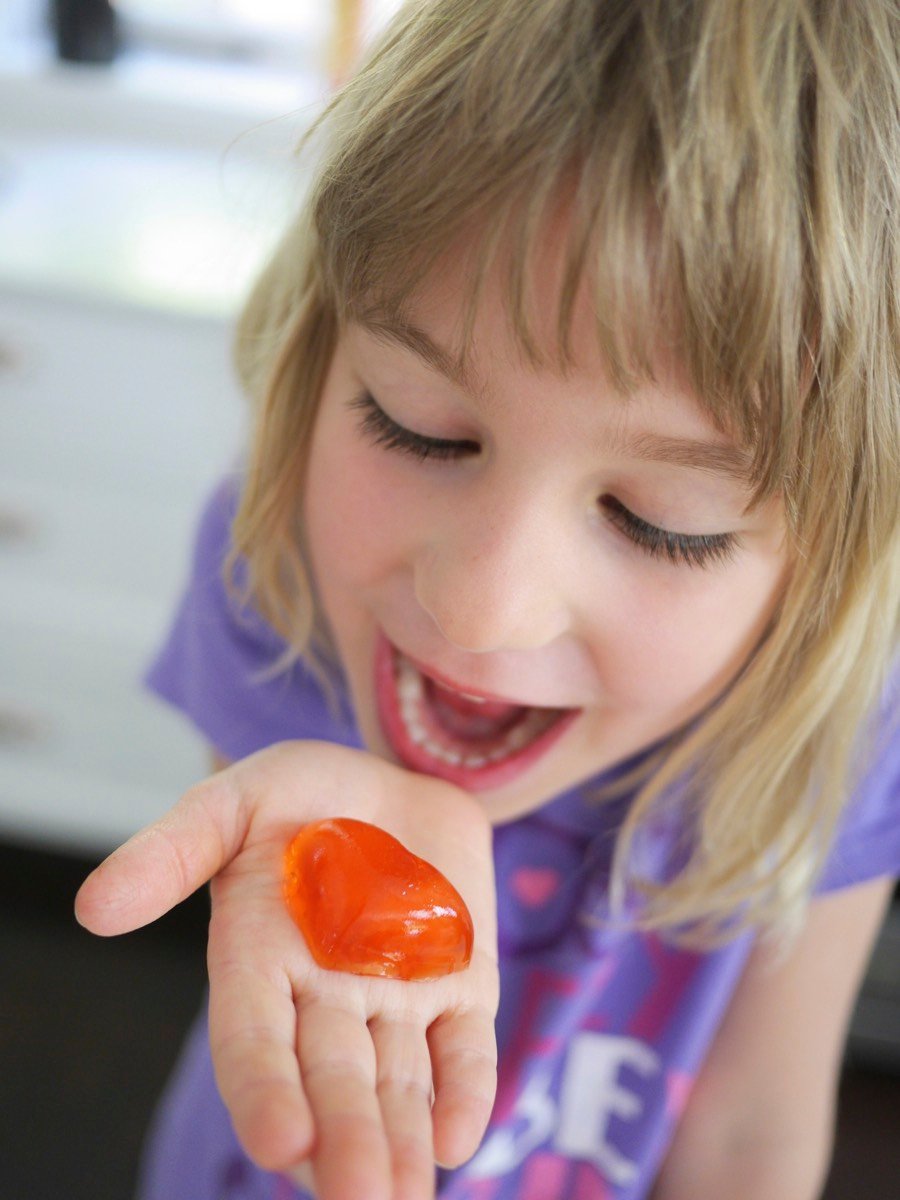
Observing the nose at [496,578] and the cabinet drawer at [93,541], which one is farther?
the cabinet drawer at [93,541]

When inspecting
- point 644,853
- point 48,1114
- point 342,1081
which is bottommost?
point 48,1114

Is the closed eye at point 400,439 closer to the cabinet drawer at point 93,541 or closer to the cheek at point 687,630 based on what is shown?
the cheek at point 687,630

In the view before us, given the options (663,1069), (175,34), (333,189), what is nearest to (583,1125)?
(663,1069)

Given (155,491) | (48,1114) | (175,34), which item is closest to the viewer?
(48,1114)

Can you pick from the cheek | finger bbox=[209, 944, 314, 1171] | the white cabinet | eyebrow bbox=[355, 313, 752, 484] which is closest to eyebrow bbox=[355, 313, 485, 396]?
eyebrow bbox=[355, 313, 752, 484]

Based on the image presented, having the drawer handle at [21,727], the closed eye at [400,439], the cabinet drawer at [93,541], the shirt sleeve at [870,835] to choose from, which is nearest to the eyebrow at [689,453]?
the closed eye at [400,439]

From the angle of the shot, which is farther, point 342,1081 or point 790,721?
point 790,721

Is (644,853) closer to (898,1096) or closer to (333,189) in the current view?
(333,189)
